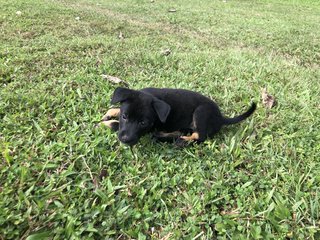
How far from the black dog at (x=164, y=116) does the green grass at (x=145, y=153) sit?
184 millimetres

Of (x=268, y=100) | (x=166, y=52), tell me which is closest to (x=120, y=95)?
(x=268, y=100)

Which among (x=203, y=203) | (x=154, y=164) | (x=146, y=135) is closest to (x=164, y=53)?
(x=146, y=135)

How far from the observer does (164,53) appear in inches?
259

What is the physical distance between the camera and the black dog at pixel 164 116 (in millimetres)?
3396

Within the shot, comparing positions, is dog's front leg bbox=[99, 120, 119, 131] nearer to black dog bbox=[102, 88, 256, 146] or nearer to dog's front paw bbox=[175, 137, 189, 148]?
black dog bbox=[102, 88, 256, 146]

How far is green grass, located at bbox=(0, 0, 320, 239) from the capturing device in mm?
2730

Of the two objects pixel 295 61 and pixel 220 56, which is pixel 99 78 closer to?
pixel 220 56

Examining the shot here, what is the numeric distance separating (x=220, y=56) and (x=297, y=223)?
4660mm

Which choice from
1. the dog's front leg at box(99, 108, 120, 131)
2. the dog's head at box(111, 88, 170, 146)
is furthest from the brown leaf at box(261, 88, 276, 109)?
the dog's front leg at box(99, 108, 120, 131)

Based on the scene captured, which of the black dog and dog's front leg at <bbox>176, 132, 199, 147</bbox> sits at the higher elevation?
the black dog

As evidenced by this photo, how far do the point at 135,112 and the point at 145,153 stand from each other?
52cm

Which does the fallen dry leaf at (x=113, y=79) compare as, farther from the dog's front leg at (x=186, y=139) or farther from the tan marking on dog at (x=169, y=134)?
Result: the dog's front leg at (x=186, y=139)

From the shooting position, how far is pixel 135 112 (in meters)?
3.40

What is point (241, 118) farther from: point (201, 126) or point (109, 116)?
point (109, 116)
